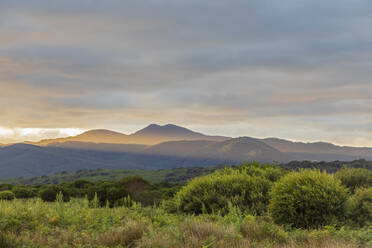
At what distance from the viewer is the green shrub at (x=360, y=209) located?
46.6 ft

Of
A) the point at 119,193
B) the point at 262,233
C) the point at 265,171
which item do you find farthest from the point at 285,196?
the point at 119,193

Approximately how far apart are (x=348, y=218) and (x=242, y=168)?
6423 mm

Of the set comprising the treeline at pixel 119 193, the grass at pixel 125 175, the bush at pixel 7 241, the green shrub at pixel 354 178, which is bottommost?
the grass at pixel 125 175

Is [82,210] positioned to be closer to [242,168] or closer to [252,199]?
[252,199]

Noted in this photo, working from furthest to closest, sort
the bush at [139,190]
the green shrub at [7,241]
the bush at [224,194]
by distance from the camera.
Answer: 1. the bush at [139,190]
2. the bush at [224,194]
3. the green shrub at [7,241]

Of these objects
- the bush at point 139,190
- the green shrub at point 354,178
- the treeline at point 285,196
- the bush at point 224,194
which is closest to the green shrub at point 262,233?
the treeline at point 285,196

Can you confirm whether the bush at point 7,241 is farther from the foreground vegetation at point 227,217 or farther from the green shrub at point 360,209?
the green shrub at point 360,209

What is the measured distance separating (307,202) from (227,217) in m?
3.30

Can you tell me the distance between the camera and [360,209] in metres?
14.6

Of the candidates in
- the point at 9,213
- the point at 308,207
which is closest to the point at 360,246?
the point at 308,207

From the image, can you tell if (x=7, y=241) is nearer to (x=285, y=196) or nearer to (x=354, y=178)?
(x=285, y=196)

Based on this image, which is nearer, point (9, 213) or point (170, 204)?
point (9, 213)

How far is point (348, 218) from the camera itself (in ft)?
46.8

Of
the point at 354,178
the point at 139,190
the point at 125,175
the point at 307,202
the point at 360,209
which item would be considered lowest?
the point at 125,175
